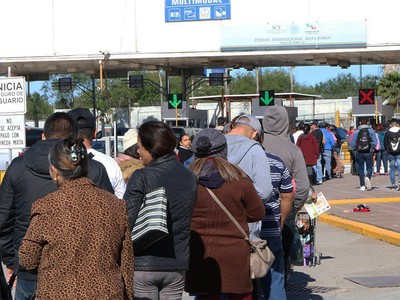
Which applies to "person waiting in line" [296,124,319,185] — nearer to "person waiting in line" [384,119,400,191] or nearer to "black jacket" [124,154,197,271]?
"person waiting in line" [384,119,400,191]

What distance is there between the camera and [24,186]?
603 cm

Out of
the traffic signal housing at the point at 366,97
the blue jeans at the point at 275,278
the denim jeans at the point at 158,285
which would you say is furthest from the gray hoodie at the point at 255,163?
the traffic signal housing at the point at 366,97

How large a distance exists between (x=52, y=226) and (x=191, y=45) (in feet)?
98.0

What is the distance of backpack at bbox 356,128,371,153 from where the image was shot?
75.9 feet

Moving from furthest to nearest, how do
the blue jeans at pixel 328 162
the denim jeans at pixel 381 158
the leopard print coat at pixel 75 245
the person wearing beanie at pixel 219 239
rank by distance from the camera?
the denim jeans at pixel 381 158, the blue jeans at pixel 328 162, the person wearing beanie at pixel 219 239, the leopard print coat at pixel 75 245

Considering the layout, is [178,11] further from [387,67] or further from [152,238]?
[387,67]

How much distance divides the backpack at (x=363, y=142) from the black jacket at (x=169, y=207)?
17.3 m

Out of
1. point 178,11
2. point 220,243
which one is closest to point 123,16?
point 178,11

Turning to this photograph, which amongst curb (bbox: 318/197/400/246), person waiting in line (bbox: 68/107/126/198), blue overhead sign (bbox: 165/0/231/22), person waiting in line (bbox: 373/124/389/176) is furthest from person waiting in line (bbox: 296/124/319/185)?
person waiting in line (bbox: 68/107/126/198)

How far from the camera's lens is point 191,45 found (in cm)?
3425

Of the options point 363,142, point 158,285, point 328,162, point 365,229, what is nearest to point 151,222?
point 158,285

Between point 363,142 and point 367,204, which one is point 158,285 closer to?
point 367,204

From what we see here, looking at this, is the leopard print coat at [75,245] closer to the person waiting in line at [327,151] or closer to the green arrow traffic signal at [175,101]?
the person waiting in line at [327,151]

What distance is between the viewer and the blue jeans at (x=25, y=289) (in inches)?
235
